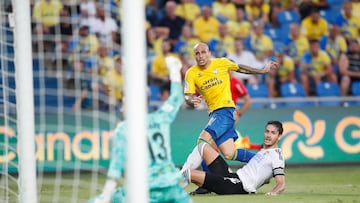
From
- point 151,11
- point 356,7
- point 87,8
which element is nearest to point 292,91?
point 356,7

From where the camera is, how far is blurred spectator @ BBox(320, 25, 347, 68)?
1953cm

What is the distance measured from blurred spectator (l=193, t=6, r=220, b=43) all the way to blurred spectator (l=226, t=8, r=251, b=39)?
49 centimetres

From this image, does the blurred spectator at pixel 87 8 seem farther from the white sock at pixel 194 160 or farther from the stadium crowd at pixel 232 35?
the white sock at pixel 194 160

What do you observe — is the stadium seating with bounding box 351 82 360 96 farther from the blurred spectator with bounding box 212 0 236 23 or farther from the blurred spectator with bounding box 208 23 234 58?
the blurred spectator with bounding box 212 0 236 23

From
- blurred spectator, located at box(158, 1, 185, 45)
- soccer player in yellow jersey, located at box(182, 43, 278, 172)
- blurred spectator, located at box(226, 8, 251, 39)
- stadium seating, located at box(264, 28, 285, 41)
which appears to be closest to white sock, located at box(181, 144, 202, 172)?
soccer player in yellow jersey, located at box(182, 43, 278, 172)

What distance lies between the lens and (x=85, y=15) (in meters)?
16.2

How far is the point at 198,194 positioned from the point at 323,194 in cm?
158

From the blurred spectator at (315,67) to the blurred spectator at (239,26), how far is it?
135 cm

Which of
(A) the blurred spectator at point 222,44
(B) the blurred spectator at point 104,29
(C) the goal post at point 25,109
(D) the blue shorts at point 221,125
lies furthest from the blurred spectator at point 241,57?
(C) the goal post at point 25,109

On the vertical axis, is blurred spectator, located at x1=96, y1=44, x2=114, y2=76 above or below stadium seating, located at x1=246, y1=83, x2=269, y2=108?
above

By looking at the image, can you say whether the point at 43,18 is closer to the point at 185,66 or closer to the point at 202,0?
the point at 185,66

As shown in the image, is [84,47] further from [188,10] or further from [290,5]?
[290,5]

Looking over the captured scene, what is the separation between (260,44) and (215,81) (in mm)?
7227

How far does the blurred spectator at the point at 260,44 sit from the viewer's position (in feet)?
62.4
